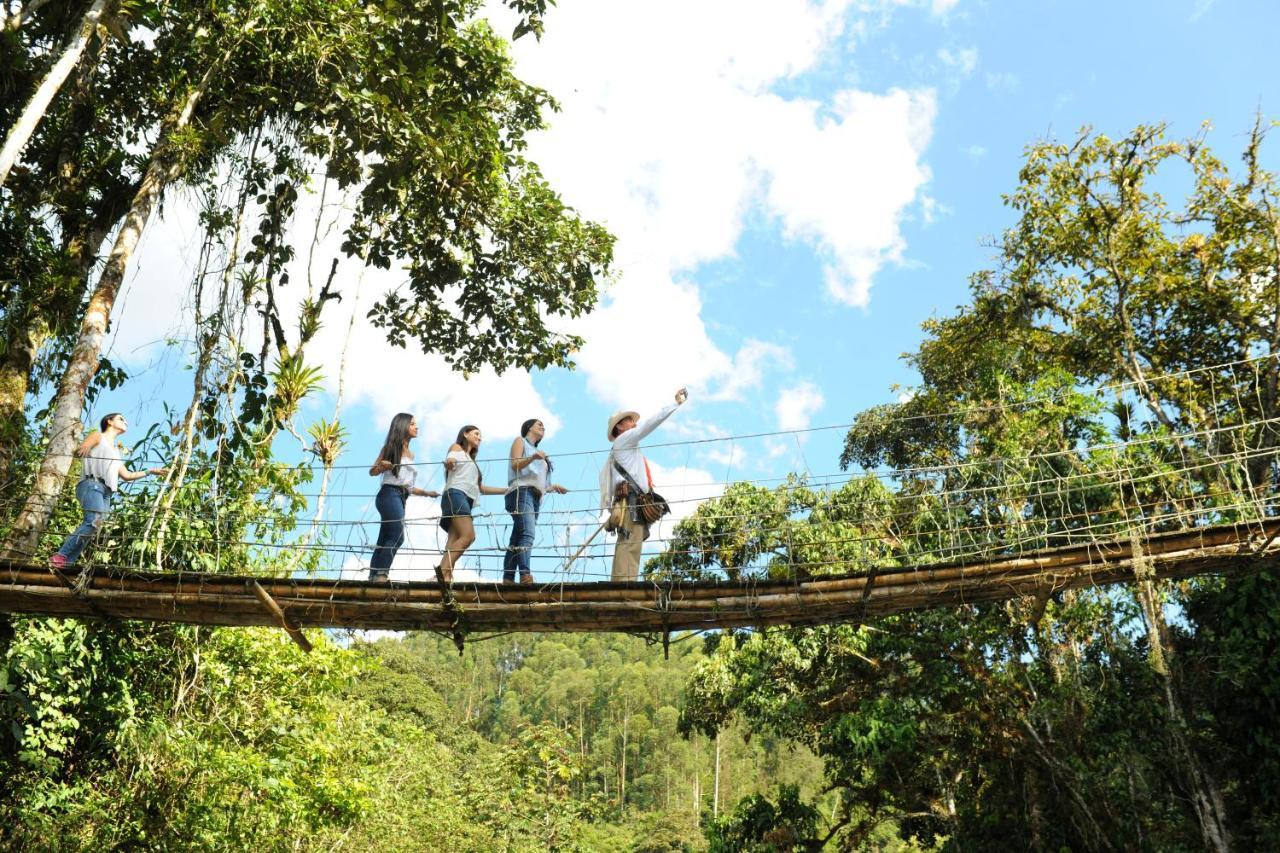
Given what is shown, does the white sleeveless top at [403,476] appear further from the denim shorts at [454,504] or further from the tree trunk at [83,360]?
the tree trunk at [83,360]

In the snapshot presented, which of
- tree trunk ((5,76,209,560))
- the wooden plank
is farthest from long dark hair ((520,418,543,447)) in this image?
tree trunk ((5,76,209,560))

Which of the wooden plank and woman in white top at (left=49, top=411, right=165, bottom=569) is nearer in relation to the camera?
the wooden plank

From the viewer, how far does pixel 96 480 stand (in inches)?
169

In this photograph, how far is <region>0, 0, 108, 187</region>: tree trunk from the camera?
4.43 meters

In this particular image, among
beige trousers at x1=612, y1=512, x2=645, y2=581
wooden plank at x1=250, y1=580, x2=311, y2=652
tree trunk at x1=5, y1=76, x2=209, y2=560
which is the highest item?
tree trunk at x1=5, y1=76, x2=209, y2=560

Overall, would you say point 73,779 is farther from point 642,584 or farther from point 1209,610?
point 1209,610

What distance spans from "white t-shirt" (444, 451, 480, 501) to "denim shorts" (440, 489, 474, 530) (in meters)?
0.02

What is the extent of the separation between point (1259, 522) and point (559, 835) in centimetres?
1053

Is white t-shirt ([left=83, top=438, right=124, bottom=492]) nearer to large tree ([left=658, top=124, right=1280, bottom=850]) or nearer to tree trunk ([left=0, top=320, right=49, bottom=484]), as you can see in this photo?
tree trunk ([left=0, top=320, right=49, bottom=484])

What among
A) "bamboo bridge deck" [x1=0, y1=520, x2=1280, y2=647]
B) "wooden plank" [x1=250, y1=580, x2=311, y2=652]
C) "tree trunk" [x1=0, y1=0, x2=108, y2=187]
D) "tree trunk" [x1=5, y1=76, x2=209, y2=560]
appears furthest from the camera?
"tree trunk" [x1=5, y1=76, x2=209, y2=560]

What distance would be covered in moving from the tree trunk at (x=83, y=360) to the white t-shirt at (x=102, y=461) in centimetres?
36

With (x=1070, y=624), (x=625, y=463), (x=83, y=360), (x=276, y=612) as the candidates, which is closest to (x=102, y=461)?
(x=83, y=360)

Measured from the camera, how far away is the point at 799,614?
3688mm

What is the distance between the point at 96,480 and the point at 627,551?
7.89 ft
